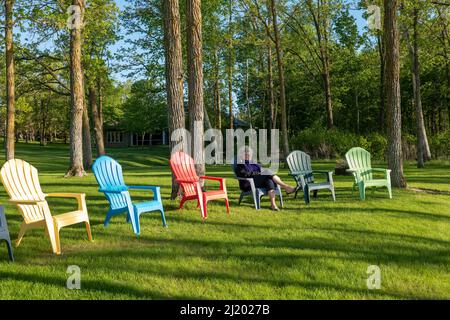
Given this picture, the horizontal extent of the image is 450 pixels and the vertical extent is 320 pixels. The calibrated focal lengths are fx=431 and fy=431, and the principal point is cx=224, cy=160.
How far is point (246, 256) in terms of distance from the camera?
4.61 metres

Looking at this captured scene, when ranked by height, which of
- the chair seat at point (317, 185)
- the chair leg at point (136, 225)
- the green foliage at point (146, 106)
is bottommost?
the chair leg at point (136, 225)

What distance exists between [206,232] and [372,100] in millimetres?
34277

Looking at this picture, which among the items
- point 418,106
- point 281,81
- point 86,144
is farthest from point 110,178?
point 418,106

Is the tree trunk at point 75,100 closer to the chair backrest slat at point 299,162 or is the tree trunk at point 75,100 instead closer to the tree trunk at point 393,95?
the chair backrest slat at point 299,162

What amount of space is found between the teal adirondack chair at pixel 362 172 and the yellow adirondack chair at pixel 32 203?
211 inches

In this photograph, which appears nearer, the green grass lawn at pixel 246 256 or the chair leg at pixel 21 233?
the green grass lawn at pixel 246 256

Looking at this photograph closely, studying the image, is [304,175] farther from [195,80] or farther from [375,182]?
[195,80]

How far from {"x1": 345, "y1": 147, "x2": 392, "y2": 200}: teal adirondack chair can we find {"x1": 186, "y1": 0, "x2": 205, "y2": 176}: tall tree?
2988 millimetres

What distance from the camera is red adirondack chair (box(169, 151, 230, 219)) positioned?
269 inches

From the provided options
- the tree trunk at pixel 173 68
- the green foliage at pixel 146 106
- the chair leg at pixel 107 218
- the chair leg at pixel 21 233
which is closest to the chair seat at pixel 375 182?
the tree trunk at pixel 173 68

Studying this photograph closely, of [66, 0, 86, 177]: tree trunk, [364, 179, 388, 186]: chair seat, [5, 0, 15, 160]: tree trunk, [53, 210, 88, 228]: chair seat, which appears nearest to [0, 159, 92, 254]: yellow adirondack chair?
[53, 210, 88, 228]: chair seat

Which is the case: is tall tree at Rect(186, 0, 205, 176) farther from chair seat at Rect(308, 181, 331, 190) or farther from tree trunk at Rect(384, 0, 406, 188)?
tree trunk at Rect(384, 0, 406, 188)

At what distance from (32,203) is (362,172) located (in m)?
6.34

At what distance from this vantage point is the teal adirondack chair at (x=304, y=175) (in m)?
8.25
